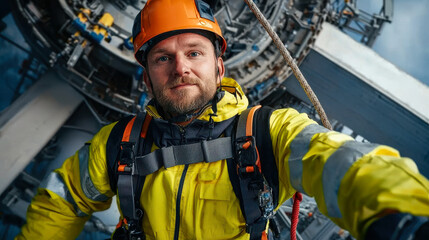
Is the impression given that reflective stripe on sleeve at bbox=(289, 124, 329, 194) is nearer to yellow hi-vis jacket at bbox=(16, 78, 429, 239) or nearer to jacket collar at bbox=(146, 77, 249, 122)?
yellow hi-vis jacket at bbox=(16, 78, 429, 239)

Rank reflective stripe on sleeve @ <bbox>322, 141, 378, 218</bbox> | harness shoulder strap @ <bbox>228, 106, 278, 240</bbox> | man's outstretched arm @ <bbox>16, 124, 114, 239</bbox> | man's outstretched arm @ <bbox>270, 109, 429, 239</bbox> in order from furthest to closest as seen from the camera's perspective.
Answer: man's outstretched arm @ <bbox>16, 124, 114, 239</bbox>
harness shoulder strap @ <bbox>228, 106, 278, 240</bbox>
reflective stripe on sleeve @ <bbox>322, 141, 378, 218</bbox>
man's outstretched arm @ <bbox>270, 109, 429, 239</bbox>

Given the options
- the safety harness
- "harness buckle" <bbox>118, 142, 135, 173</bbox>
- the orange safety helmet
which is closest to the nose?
the orange safety helmet

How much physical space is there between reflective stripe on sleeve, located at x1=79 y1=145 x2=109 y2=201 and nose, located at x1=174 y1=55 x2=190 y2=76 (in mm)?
994

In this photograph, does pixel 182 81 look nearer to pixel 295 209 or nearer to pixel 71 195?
pixel 295 209

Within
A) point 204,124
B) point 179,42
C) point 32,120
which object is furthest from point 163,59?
point 32,120

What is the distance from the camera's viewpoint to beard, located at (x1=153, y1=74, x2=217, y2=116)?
1643 mm

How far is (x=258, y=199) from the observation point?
1412 mm

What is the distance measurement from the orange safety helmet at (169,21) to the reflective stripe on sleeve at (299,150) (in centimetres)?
107

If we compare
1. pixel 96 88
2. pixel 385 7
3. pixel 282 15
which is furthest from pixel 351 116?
pixel 96 88

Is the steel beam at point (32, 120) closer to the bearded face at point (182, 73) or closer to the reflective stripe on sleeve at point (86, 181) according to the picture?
the reflective stripe on sleeve at point (86, 181)

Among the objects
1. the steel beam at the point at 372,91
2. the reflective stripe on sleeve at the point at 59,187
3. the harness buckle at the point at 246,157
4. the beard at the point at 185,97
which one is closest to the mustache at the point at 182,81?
the beard at the point at 185,97

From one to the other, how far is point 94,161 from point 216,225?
3.29 ft

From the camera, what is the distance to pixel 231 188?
1479 millimetres

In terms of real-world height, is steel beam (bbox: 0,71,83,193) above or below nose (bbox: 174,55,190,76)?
below
